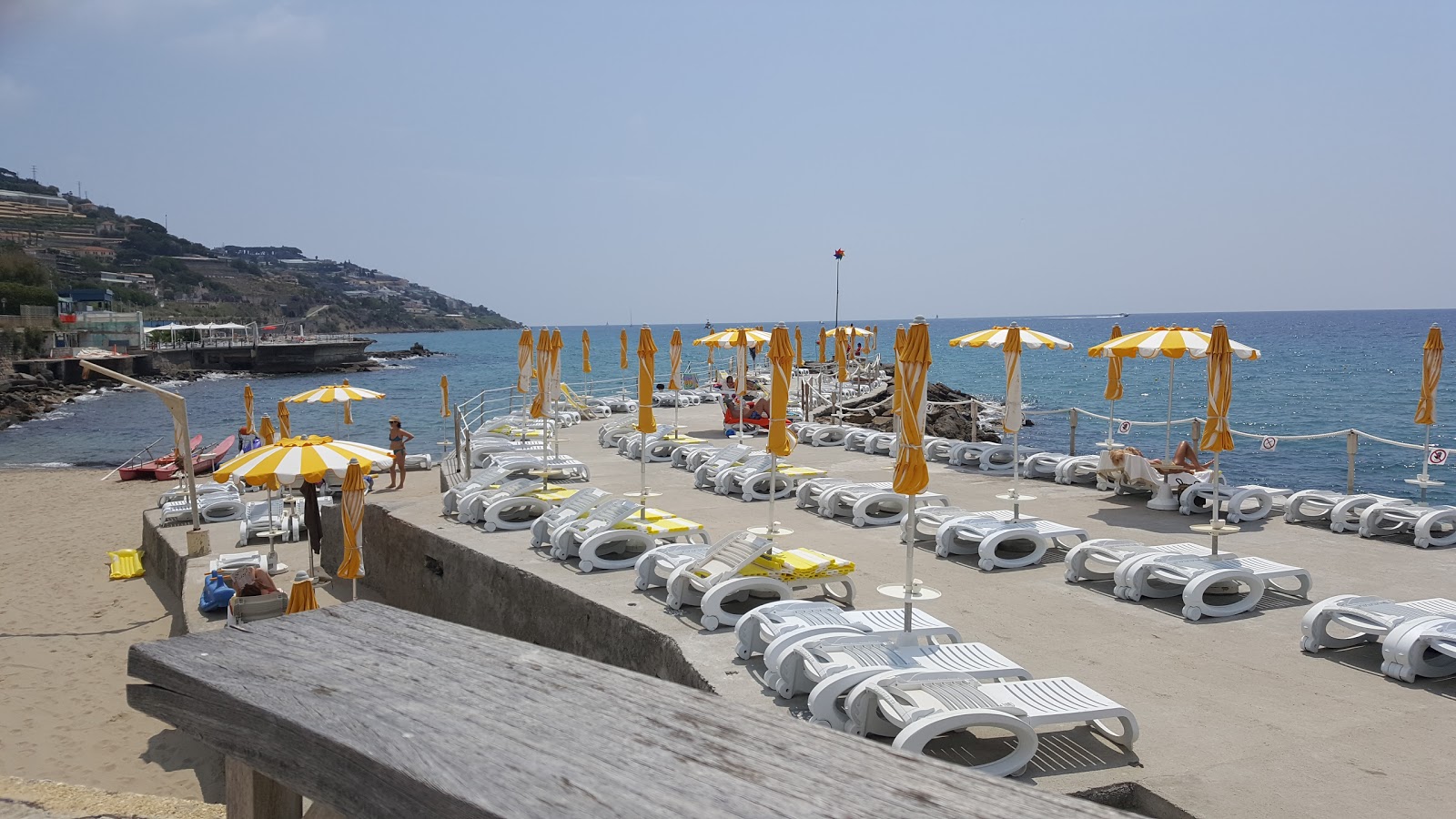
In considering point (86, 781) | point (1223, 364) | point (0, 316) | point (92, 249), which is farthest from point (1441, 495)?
point (92, 249)

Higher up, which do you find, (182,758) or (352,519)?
(352,519)

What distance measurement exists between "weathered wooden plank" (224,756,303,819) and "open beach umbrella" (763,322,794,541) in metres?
6.80

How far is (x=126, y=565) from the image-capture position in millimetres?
14711

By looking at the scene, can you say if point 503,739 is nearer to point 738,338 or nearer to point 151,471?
point 738,338

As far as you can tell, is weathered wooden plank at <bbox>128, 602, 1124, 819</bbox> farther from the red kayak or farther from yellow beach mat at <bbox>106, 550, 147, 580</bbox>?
the red kayak

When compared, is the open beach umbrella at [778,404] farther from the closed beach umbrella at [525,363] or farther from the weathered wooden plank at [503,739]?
the weathered wooden plank at [503,739]

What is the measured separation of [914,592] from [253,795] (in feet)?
19.6

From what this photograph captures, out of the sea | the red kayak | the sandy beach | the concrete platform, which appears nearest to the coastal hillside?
the sea

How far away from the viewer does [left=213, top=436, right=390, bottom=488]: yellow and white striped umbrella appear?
9.44 m

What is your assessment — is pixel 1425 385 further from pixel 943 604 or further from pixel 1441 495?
pixel 1441 495

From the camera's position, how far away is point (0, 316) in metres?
58.6

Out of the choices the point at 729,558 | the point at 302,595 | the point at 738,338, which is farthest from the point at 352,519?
the point at 738,338

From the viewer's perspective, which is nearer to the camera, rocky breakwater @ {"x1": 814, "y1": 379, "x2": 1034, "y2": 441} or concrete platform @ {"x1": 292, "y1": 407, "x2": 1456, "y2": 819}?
concrete platform @ {"x1": 292, "y1": 407, "x2": 1456, "y2": 819}

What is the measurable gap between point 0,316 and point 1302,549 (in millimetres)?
71554
